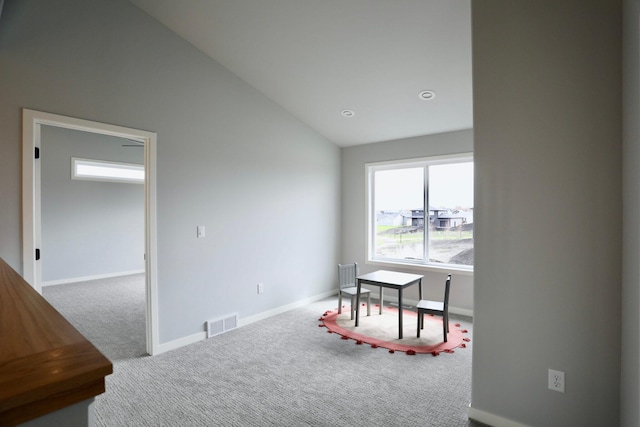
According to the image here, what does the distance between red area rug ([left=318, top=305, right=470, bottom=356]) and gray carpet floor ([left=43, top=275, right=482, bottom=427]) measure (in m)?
0.11

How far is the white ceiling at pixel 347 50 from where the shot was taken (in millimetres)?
2822

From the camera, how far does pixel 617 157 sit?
5.90 feet

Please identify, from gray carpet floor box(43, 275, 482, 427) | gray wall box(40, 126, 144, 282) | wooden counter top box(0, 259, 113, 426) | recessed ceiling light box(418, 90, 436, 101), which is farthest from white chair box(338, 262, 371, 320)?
gray wall box(40, 126, 144, 282)

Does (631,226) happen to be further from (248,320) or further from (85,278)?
(85,278)

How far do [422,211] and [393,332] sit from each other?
198 centimetres

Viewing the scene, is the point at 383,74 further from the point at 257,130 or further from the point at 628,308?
the point at 628,308

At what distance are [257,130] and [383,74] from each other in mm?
1711

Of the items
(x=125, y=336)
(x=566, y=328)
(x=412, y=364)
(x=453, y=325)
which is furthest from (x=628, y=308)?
(x=125, y=336)

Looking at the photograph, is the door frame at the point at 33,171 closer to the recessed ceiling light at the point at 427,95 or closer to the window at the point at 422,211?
the recessed ceiling light at the point at 427,95

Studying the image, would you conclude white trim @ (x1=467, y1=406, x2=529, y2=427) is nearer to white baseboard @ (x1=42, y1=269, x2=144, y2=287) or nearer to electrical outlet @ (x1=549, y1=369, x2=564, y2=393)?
electrical outlet @ (x1=549, y1=369, x2=564, y2=393)

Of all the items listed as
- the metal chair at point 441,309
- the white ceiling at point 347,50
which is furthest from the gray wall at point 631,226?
the metal chair at point 441,309

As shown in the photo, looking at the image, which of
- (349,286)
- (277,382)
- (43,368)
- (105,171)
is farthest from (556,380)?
(105,171)

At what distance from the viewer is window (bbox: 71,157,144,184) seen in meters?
6.31

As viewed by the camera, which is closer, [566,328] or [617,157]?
[617,157]
